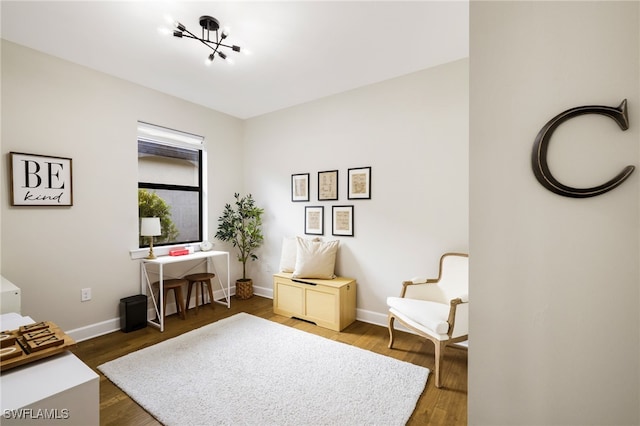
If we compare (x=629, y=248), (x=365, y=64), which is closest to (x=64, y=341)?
(x=629, y=248)

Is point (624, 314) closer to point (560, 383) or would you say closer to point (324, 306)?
point (560, 383)

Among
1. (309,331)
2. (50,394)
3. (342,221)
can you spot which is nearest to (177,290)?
(309,331)

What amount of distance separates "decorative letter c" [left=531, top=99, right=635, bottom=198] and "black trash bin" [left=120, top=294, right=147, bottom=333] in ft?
11.6

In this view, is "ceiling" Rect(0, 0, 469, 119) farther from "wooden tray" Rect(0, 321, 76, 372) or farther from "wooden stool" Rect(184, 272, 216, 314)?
"wooden stool" Rect(184, 272, 216, 314)

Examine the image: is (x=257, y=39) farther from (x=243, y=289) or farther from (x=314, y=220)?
(x=243, y=289)

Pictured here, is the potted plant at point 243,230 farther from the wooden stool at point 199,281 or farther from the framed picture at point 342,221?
the framed picture at point 342,221

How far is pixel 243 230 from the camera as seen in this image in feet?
13.3

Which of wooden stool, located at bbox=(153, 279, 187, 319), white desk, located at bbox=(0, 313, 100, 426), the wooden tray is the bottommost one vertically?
wooden stool, located at bbox=(153, 279, 187, 319)

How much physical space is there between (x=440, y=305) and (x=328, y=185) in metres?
1.83

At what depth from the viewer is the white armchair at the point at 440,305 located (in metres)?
2.05

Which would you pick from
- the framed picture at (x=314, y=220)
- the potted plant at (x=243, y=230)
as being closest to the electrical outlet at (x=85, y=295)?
the potted plant at (x=243, y=230)

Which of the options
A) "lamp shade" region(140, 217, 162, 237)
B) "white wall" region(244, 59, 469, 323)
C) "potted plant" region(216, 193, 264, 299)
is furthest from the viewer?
"potted plant" region(216, 193, 264, 299)

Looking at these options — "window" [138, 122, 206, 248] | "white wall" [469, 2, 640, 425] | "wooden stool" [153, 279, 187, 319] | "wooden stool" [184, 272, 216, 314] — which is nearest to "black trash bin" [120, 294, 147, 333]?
"wooden stool" [153, 279, 187, 319]

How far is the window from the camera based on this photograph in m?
3.36
